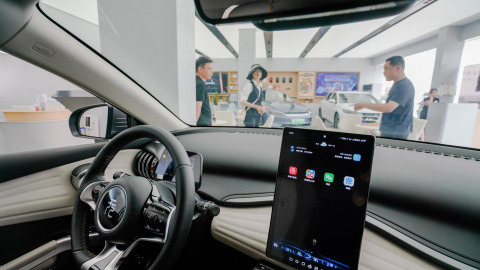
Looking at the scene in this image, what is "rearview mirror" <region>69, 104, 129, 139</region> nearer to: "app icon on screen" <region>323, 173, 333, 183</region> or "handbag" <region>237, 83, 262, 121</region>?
"app icon on screen" <region>323, 173, 333, 183</region>

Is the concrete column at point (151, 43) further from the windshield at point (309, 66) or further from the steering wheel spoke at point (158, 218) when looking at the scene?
the steering wheel spoke at point (158, 218)

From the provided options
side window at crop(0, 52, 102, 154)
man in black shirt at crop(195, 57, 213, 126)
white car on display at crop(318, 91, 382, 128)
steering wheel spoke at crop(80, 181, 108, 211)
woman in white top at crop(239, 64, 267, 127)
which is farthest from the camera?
white car on display at crop(318, 91, 382, 128)

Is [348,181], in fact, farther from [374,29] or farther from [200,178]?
[374,29]

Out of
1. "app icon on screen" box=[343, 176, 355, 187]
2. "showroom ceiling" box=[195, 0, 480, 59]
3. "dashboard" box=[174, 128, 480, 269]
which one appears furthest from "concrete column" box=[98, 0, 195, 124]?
"showroom ceiling" box=[195, 0, 480, 59]

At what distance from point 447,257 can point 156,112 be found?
4.54 feet

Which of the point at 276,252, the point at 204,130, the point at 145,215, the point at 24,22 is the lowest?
the point at 276,252

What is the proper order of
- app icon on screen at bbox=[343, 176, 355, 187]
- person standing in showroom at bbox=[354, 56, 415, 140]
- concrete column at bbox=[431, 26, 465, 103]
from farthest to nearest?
concrete column at bbox=[431, 26, 465, 103] < person standing in showroom at bbox=[354, 56, 415, 140] < app icon on screen at bbox=[343, 176, 355, 187]

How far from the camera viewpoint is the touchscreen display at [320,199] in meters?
0.64

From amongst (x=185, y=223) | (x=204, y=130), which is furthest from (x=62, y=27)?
(x=185, y=223)

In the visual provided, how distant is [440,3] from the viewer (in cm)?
421

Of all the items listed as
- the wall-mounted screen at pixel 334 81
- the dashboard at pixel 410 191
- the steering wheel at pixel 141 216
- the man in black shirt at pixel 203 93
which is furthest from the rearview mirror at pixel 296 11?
the wall-mounted screen at pixel 334 81

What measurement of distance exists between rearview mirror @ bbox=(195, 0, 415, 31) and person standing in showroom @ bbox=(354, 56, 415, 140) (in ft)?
5.81

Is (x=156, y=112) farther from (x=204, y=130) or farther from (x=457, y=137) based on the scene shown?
(x=457, y=137)

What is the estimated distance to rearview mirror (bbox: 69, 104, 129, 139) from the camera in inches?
50.2
